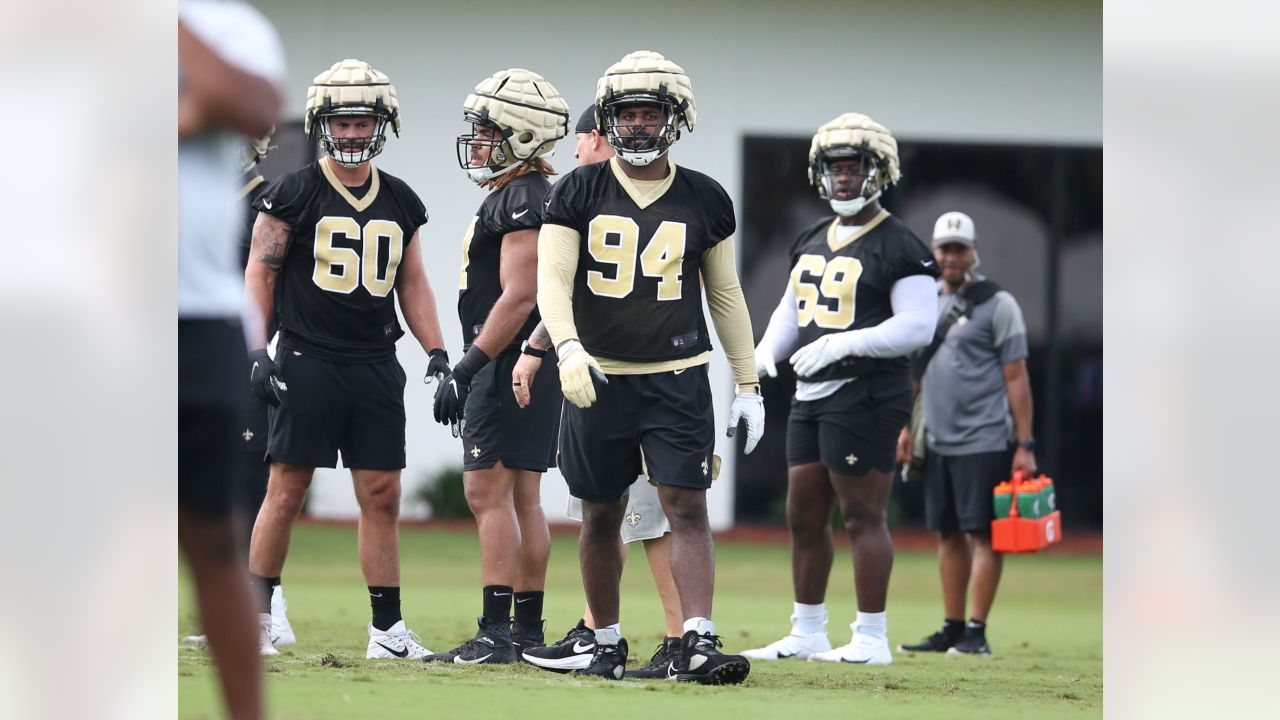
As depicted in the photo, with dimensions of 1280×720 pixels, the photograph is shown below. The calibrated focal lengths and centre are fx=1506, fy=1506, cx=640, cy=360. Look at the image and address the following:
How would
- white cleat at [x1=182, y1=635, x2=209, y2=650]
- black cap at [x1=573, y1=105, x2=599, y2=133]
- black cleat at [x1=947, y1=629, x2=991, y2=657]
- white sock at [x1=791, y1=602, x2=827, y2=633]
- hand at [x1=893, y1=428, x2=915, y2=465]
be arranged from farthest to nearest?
hand at [x1=893, y1=428, x2=915, y2=465]
black cleat at [x1=947, y1=629, x2=991, y2=657]
white sock at [x1=791, y1=602, x2=827, y2=633]
black cap at [x1=573, y1=105, x2=599, y2=133]
white cleat at [x1=182, y1=635, x2=209, y2=650]

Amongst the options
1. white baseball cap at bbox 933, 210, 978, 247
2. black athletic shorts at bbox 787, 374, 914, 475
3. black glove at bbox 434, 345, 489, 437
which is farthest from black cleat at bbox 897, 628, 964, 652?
black glove at bbox 434, 345, 489, 437

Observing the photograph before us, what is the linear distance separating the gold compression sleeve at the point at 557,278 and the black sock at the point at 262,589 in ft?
5.35

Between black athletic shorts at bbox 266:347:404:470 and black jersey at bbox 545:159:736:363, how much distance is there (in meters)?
0.94

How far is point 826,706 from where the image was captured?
4297 mm

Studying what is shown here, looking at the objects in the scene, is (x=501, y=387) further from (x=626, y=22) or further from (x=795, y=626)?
(x=626, y=22)

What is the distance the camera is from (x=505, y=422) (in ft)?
18.2

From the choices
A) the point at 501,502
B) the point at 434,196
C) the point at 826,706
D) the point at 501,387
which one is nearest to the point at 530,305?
the point at 501,387

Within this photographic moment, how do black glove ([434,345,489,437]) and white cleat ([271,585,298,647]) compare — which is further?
white cleat ([271,585,298,647])

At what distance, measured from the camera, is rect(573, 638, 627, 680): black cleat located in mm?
4875

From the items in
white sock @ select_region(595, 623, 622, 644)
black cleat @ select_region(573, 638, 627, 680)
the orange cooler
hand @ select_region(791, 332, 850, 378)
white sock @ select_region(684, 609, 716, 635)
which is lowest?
black cleat @ select_region(573, 638, 627, 680)

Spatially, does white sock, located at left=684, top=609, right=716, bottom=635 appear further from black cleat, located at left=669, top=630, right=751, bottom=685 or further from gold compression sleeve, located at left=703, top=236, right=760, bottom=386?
gold compression sleeve, located at left=703, top=236, right=760, bottom=386

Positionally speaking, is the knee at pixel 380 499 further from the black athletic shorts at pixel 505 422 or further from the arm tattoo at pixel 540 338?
the arm tattoo at pixel 540 338

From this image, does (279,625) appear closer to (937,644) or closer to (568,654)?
(568,654)
